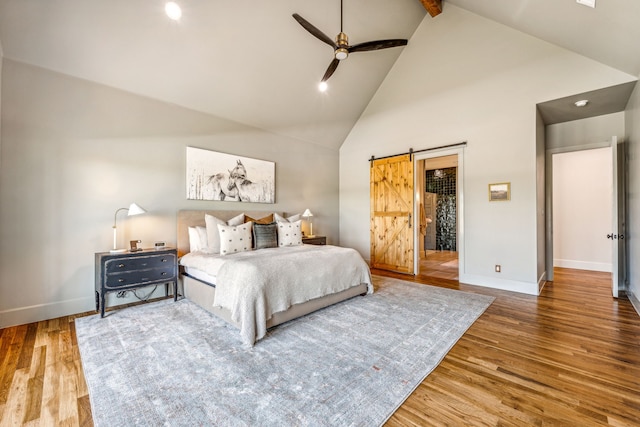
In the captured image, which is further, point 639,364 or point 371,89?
point 371,89

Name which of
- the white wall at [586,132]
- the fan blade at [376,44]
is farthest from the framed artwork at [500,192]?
the fan blade at [376,44]

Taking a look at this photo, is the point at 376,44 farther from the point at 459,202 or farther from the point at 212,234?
the point at 212,234

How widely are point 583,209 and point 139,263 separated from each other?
853 cm

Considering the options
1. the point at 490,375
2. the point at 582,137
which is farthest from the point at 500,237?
the point at 490,375

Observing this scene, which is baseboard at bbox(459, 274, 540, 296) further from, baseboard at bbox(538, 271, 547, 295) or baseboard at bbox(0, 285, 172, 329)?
baseboard at bbox(0, 285, 172, 329)

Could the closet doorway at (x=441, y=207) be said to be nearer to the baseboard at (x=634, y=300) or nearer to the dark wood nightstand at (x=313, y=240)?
the dark wood nightstand at (x=313, y=240)

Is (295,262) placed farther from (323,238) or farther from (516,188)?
(516,188)

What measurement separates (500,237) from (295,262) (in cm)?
349

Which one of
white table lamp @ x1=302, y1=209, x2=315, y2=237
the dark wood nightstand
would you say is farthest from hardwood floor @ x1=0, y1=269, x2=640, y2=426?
white table lamp @ x1=302, y1=209, x2=315, y2=237

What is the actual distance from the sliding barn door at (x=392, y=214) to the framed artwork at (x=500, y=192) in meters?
1.42

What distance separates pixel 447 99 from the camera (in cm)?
502

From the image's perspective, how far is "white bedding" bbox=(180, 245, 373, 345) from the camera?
2557 mm

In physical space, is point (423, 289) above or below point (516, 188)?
below

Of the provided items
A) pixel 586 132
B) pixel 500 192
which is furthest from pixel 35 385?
pixel 586 132
